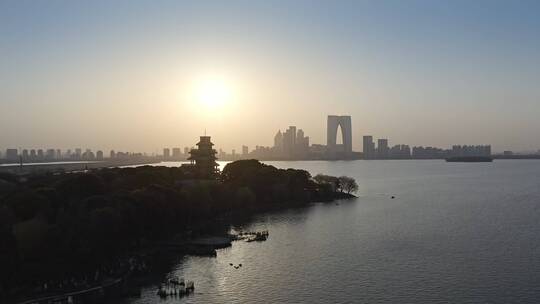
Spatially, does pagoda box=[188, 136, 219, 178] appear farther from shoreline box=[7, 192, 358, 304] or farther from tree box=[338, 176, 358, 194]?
tree box=[338, 176, 358, 194]

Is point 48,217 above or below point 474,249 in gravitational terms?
above

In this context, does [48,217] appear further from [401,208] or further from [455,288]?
[401,208]

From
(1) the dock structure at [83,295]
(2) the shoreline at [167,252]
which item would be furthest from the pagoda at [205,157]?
(1) the dock structure at [83,295]

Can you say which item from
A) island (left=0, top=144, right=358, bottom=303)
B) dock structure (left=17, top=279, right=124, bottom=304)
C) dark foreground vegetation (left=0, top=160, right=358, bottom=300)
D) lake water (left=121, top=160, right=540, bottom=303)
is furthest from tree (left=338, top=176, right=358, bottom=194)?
dock structure (left=17, top=279, right=124, bottom=304)

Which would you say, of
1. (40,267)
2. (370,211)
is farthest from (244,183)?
(40,267)

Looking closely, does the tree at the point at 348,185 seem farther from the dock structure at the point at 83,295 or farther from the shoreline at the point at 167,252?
the dock structure at the point at 83,295

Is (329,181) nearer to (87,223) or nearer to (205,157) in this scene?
(205,157)
